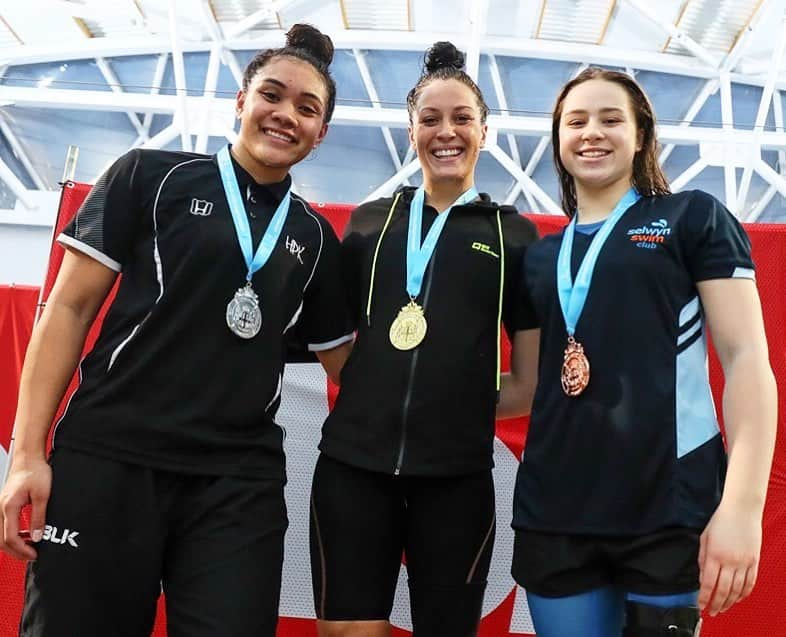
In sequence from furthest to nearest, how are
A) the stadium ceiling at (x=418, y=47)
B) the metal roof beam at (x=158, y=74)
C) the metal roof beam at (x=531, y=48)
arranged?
the metal roof beam at (x=158, y=74) < the metal roof beam at (x=531, y=48) < the stadium ceiling at (x=418, y=47)

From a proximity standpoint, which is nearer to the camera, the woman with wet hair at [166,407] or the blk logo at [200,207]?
the woman with wet hair at [166,407]

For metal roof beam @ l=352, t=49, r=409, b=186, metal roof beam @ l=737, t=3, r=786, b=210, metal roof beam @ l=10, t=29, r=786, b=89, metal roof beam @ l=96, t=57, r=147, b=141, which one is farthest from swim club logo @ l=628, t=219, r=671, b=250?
metal roof beam @ l=96, t=57, r=147, b=141

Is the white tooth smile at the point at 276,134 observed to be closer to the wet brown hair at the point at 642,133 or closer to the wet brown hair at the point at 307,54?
the wet brown hair at the point at 307,54

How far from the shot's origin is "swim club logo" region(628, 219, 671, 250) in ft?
5.88

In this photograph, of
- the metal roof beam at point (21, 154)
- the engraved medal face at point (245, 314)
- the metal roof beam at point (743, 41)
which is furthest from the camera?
the metal roof beam at point (21, 154)

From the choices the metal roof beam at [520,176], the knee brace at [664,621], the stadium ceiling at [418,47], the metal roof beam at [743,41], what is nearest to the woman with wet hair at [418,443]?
the knee brace at [664,621]

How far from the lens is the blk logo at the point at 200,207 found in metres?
1.94

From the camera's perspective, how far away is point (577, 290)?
1852 mm

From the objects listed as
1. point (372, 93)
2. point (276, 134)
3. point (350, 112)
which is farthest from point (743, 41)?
point (276, 134)

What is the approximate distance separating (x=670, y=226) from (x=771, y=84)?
1097 cm

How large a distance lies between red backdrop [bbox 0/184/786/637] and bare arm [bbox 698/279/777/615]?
56.2 inches

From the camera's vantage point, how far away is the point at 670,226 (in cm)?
180

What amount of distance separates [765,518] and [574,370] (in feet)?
5.69

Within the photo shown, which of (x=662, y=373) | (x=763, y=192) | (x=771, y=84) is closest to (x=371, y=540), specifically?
(x=662, y=373)
